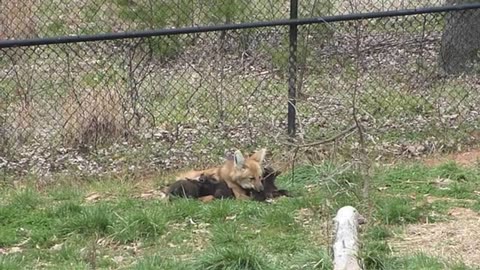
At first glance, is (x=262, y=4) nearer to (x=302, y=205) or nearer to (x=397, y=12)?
(x=397, y=12)

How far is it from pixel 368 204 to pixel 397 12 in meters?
3.16

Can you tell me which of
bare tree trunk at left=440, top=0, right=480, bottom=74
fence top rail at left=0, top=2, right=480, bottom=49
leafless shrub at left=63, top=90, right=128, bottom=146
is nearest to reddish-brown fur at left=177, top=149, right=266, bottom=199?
fence top rail at left=0, top=2, right=480, bottom=49

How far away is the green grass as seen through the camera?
4887 millimetres

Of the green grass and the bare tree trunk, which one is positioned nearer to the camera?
the green grass

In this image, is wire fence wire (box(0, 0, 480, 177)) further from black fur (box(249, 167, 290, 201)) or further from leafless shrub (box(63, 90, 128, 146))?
black fur (box(249, 167, 290, 201))

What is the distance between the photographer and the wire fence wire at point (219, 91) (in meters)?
8.12

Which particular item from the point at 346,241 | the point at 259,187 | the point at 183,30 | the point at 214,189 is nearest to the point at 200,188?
the point at 214,189

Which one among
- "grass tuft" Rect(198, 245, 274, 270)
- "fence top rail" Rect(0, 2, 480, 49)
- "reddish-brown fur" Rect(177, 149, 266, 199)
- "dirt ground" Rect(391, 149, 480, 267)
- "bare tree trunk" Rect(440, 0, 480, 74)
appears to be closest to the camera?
"grass tuft" Rect(198, 245, 274, 270)

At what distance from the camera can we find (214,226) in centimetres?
580

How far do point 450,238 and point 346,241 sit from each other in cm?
107

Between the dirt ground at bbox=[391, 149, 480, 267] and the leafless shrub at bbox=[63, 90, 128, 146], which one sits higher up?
the leafless shrub at bbox=[63, 90, 128, 146]

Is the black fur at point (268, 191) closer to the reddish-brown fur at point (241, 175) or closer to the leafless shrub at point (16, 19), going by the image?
the reddish-brown fur at point (241, 175)

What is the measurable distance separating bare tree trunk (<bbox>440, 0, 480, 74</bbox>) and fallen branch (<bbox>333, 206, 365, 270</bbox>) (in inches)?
229

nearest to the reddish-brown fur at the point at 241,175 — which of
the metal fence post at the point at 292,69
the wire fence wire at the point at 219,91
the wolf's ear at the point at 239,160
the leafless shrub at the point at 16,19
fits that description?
the wolf's ear at the point at 239,160
